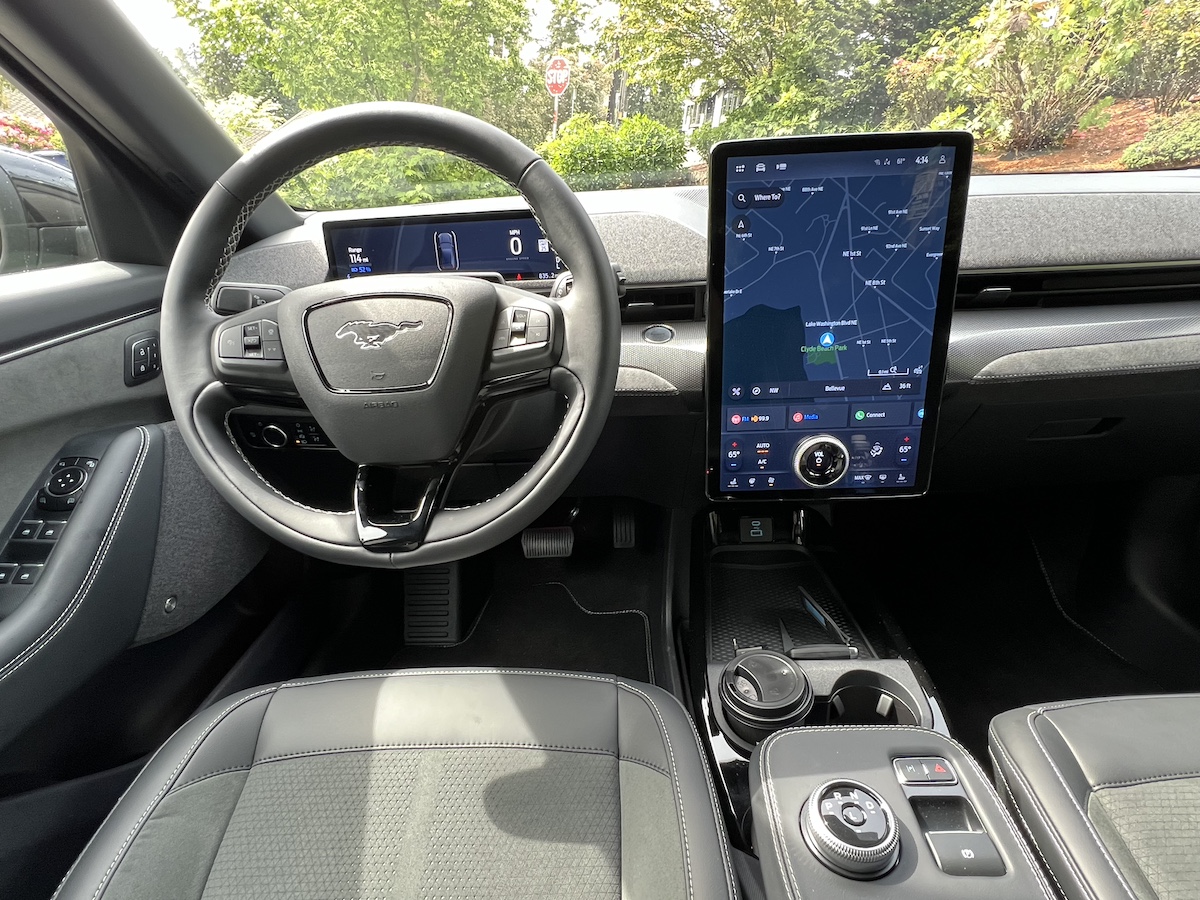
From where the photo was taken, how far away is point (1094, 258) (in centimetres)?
150

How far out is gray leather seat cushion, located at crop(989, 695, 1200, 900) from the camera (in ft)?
2.66

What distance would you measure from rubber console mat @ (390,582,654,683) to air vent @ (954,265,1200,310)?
3.85 feet

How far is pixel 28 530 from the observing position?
118cm

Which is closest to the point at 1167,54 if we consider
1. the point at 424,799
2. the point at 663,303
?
the point at 663,303

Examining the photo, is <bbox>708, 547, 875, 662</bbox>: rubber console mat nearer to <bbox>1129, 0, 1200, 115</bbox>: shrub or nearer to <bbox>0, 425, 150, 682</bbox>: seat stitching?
<bbox>0, 425, 150, 682</bbox>: seat stitching

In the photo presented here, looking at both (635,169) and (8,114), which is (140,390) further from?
(635,169)

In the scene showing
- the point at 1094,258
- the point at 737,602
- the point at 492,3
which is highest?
the point at 492,3

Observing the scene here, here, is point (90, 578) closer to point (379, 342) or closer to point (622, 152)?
point (379, 342)

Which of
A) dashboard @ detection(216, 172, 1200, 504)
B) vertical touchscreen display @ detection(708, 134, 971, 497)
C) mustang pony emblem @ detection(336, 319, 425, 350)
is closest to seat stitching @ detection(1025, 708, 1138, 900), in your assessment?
vertical touchscreen display @ detection(708, 134, 971, 497)

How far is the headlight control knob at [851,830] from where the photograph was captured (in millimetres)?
820

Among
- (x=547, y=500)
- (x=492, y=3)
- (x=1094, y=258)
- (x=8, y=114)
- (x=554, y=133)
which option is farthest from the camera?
(x=492, y=3)

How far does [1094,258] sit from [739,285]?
858mm

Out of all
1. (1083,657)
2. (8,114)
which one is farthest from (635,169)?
(1083,657)

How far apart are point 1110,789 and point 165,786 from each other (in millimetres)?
1203
